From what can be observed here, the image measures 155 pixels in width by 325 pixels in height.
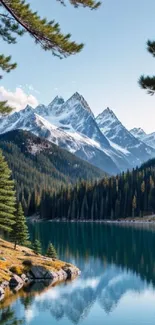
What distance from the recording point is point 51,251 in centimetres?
7338

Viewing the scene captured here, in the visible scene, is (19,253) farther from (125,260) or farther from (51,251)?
(125,260)

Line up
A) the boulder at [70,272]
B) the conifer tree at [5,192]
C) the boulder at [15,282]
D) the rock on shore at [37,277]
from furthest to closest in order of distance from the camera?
the boulder at [70,272], the conifer tree at [5,192], the boulder at [15,282], the rock on shore at [37,277]

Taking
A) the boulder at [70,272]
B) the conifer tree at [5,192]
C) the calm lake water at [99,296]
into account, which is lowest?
the calm lake water at [99,296]

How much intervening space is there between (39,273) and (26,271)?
186cm

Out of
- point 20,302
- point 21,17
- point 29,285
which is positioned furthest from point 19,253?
point 21,17

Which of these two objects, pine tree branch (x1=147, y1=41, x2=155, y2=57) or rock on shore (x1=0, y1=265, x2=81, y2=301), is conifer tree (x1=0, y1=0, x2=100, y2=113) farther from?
rock on shore (x1=0, y1=265, x2=81, y2=301)

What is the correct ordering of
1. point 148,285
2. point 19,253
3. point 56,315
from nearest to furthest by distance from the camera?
point 56,315 → point 148,285 → point 19,253

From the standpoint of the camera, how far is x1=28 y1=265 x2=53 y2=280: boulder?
2245 inches

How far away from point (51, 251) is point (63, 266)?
9945 mm

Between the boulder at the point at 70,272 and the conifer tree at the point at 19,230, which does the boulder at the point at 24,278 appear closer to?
the boulder at the point at 70,272

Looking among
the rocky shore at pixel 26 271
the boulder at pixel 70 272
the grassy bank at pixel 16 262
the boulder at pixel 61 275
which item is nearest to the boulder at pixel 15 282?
the rocky shore at pixel 26 271

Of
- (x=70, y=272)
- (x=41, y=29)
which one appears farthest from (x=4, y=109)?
(x=70, y=272)

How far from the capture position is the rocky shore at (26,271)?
171 ft

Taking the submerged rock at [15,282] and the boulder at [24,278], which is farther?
the boulder at [24,278]
